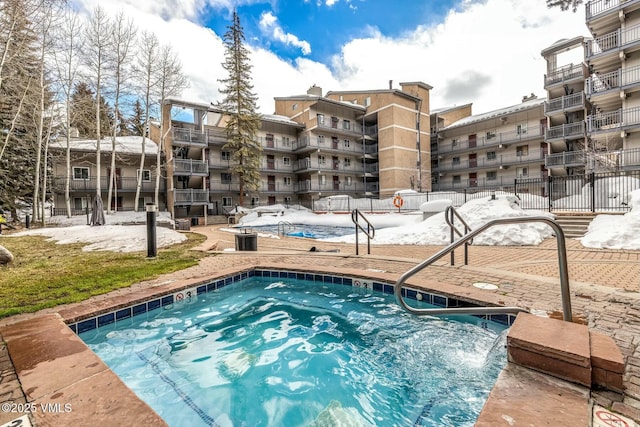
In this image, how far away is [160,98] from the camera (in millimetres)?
23172

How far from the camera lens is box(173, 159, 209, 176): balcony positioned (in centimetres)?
2459

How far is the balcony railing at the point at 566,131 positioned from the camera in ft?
74.8

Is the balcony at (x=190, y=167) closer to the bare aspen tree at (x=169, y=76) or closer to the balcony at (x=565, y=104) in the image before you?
the bare aspen tree at (x=169, y=76)

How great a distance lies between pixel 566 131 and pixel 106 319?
31876 mm

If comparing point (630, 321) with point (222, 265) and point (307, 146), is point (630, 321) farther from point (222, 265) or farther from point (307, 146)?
point (307, 146)

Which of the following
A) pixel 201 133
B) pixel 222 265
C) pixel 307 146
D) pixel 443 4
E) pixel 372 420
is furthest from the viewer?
pixel 307 146

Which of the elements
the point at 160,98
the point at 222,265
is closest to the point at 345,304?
the point at 222,265

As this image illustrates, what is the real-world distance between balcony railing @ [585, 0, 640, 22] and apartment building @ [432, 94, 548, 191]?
8.62 metres

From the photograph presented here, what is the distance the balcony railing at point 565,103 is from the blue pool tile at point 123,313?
32.0 meters

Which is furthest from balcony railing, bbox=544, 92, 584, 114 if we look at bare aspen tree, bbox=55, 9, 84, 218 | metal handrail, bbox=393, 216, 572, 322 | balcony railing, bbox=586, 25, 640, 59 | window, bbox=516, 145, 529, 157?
bare aspen tree, bbox=55, 9, 84, 218

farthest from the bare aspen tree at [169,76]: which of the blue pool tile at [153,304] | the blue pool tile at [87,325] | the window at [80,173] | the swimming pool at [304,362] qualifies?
the swimming pool at [304,362]

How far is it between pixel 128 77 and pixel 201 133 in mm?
6556

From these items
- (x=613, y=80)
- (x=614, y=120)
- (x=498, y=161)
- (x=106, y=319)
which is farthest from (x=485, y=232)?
A: (x=498, y=161)

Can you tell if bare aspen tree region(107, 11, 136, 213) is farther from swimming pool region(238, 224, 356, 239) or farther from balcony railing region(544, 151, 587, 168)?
balcony railing region(544, 151, 587, 168)
